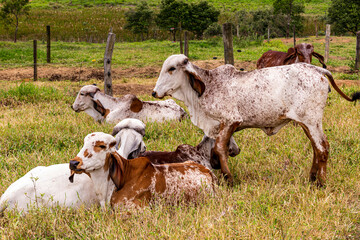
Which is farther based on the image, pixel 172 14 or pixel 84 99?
pixel 172 14

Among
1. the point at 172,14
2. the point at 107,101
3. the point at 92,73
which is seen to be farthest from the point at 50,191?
the point at 172,14

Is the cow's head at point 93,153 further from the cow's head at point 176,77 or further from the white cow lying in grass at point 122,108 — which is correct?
the white cow lying in grass at point 122,108

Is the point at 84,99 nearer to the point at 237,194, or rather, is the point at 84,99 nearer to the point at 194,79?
the point at 194,79

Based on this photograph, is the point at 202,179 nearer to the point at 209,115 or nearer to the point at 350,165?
the point at 209,115

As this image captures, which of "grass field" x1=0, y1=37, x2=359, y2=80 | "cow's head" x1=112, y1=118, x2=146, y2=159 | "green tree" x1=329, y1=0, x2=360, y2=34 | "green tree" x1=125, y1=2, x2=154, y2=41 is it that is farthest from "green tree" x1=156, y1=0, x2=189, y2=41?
"cow's head" x1=112, y1=118, x2=146, y2=159

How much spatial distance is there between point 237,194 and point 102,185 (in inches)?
56.2

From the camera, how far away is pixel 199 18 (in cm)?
4144

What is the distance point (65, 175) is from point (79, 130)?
109 inches

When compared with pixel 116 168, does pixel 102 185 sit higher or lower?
lower

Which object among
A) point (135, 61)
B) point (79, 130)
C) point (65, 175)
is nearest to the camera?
point (65, 175)

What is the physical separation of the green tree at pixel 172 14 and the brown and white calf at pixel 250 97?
3676 centimetres

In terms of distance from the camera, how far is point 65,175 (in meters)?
3.93

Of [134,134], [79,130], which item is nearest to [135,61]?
[79,130]

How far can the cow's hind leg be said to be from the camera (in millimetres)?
4035
